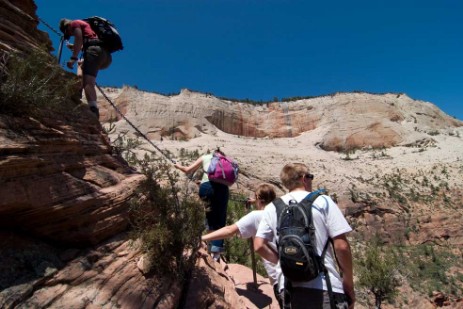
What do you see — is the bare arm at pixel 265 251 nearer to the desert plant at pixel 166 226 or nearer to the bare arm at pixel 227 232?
the bare arm at pixel 227 232

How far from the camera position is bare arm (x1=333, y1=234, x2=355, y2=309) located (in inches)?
92.4

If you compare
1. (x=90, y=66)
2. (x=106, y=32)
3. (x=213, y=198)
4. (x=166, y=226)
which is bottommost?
(x=166, y=226)

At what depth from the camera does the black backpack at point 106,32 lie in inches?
197

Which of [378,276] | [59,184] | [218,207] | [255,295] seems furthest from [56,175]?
[378,276]

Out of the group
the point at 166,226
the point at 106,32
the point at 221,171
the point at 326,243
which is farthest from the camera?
the point at 106,32

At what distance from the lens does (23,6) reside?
4.48 m

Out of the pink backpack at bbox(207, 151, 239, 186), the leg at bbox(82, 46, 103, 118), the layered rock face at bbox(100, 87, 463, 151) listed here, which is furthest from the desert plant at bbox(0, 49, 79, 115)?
the layered rock face at bbox(100, 87, 463, 151)

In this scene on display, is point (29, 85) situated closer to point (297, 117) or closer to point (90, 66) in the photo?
point (90, 66)

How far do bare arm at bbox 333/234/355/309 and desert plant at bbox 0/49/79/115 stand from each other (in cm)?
307

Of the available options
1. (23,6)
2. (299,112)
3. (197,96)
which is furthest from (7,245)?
(299,112)

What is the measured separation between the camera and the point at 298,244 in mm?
2275

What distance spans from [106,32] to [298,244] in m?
4.33

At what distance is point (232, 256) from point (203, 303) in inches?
119

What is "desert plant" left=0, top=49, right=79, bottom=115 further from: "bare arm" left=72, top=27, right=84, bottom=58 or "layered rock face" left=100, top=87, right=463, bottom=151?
"layered rock face" left=100, top=87, right=463, bottom=151
